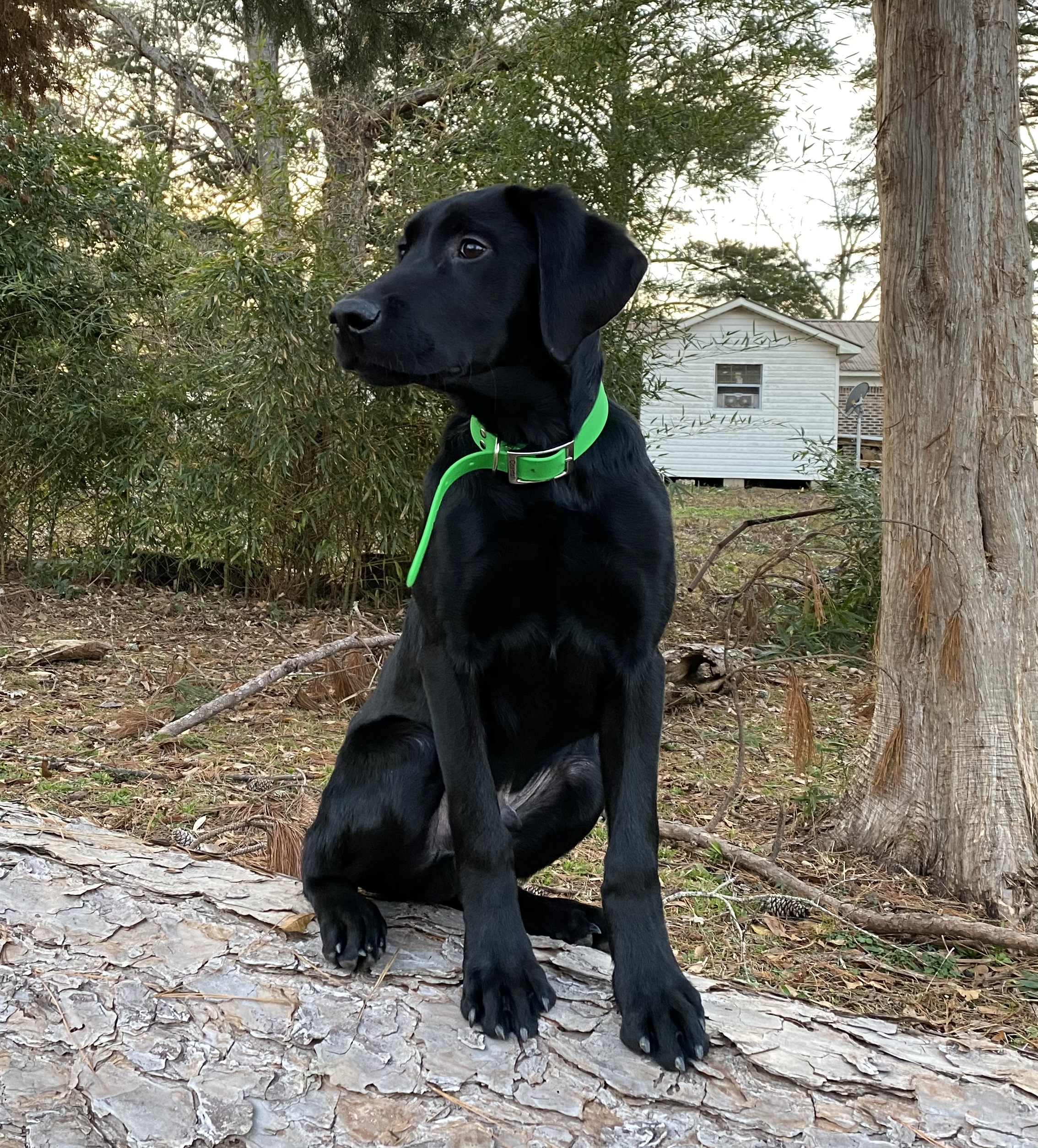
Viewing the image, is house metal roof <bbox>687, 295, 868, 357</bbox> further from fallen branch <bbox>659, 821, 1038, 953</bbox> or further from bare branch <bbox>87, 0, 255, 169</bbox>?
fallen branch <bbox>659, 821, 1038, 953</bbox>

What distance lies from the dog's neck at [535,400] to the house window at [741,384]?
67.9 feet

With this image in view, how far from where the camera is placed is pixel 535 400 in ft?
6.08

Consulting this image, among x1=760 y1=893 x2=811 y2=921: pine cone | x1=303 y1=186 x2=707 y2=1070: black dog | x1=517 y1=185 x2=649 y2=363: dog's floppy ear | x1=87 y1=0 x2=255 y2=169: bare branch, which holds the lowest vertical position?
x1=760 y1=893 x2=811 y2=921: pine cone

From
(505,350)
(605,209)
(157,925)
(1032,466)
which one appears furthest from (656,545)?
(605,209)

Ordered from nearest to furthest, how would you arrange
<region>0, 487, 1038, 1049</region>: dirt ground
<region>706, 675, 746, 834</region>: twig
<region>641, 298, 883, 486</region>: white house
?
<region>0, 487, 1038, 1049</region>: dirt ground → <region>706, 675, 746, 834</region>: twig → <region>641, 298, 883, 486</region>: white house

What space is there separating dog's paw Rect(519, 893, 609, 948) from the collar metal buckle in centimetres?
80

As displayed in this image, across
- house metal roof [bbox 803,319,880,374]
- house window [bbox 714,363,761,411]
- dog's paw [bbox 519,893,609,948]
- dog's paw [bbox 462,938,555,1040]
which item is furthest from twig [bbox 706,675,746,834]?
house metal roof [bbox 803,319,880,374]

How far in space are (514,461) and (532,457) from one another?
33 mm

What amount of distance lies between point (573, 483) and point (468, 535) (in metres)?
0.20

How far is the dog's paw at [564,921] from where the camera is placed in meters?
1.90

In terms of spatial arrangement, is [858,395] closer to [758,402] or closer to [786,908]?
[786,908]

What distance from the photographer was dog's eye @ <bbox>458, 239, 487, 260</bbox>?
1870 mm

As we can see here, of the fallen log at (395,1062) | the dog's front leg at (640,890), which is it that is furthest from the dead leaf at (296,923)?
the dog's front leg at (640,890)

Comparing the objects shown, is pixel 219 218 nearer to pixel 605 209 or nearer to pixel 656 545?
pixel 605 209
